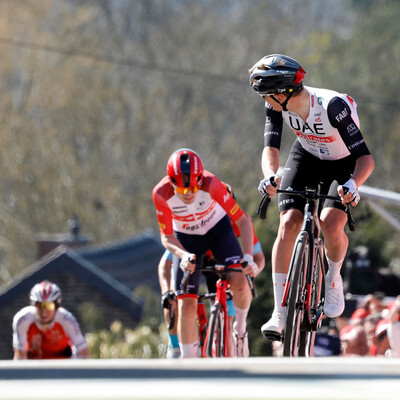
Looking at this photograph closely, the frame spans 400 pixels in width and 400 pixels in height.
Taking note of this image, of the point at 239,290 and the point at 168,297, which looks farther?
the point at 168,297

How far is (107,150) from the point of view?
156 ft

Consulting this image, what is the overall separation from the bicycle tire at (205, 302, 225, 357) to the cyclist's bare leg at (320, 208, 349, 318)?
150 centimetres

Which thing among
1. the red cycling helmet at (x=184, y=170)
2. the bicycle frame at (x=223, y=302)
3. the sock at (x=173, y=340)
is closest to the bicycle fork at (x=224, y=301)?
the bicycle frame at (x=223, y=302)

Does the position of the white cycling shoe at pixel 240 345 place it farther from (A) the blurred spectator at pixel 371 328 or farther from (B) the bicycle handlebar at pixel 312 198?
(B) the bicycle handlebar at pixel 312 198

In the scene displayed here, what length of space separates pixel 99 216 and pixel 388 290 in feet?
99.3

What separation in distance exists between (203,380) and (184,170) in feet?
21.0

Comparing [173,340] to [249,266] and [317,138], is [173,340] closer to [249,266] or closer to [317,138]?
[249,266]

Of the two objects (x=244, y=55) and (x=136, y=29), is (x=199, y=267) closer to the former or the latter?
(x=244, y=55)

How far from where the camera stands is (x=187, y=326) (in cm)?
862

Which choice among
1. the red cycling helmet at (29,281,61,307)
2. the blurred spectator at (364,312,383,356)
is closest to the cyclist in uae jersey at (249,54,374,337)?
the blurred spectator at (364,312,383,356)

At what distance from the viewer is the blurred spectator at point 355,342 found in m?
10.8

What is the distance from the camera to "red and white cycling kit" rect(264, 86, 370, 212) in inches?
276

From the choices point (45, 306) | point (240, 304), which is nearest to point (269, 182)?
point (240, 304)

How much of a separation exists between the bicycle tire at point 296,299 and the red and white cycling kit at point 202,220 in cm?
187
